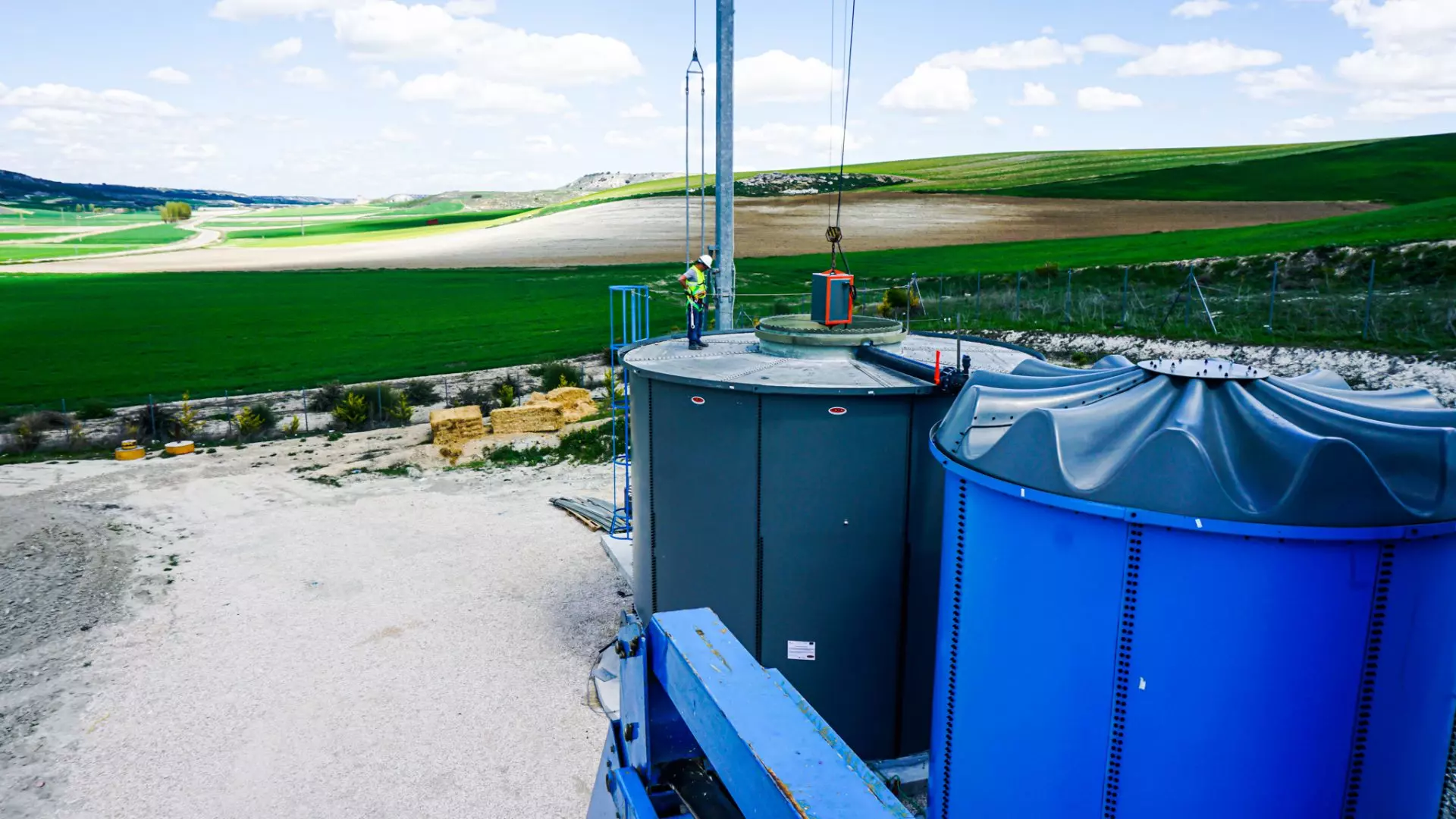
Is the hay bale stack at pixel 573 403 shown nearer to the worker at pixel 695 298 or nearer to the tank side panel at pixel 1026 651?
the worker at pixel 695 298

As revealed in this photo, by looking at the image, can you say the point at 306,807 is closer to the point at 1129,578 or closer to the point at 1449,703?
the point at 1129,578

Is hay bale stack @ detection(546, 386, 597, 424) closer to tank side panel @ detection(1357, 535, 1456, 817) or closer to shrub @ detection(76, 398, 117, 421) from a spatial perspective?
shrub @ detection(76, 398, 117, 421)

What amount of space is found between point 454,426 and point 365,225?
9333 cm

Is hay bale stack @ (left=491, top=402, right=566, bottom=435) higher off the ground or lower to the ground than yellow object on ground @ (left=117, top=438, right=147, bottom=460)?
higher

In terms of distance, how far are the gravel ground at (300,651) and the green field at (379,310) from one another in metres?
19.7

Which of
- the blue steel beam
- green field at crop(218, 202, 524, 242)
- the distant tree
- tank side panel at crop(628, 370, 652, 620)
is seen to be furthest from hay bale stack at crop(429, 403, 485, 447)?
the distant tree

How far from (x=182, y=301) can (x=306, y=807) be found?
59.9 meters

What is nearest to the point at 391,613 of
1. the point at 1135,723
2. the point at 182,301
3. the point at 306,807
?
the point at 306,807

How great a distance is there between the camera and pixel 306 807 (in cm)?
945

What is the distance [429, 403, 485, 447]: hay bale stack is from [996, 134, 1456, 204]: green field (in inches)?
2232

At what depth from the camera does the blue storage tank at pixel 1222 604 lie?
4855 mm

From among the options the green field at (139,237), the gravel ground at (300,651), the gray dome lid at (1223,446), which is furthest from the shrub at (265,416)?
the green field at (139,237)

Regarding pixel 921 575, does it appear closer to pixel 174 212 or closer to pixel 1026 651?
pixel 1026 651

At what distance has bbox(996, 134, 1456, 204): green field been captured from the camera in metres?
60.3
